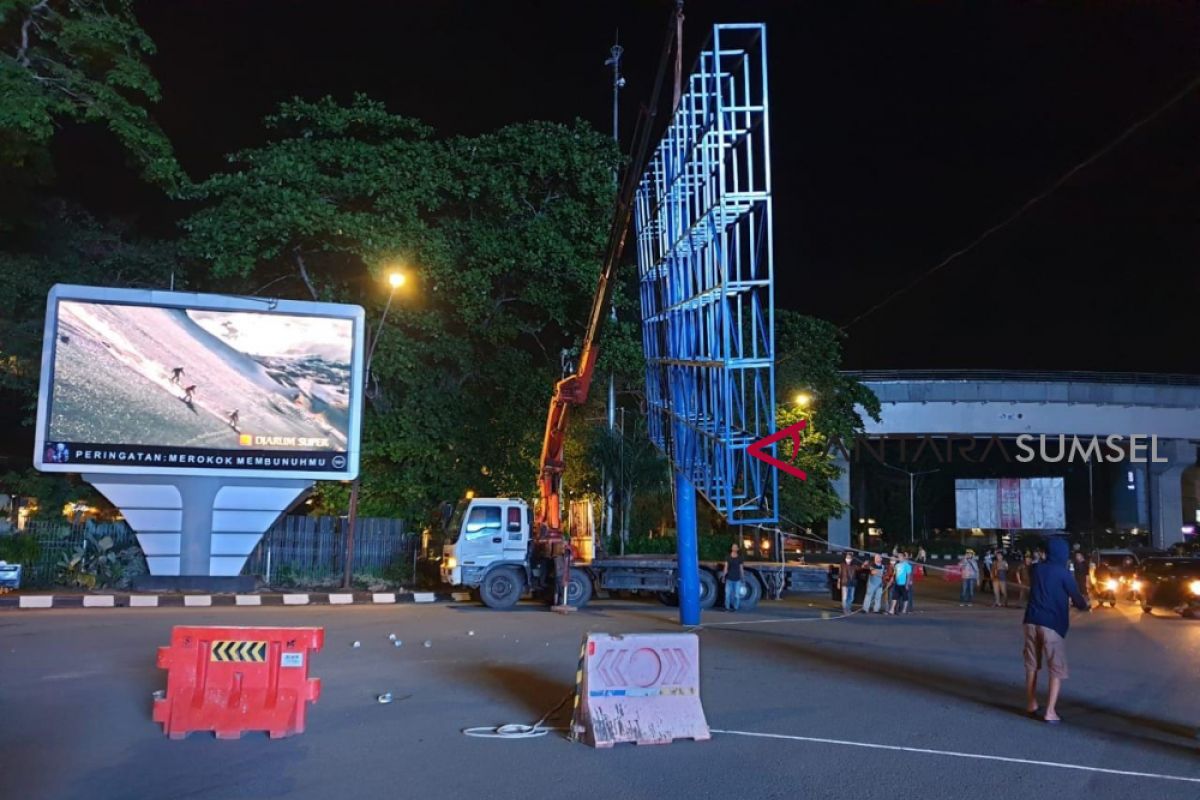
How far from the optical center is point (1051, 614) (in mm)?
9719

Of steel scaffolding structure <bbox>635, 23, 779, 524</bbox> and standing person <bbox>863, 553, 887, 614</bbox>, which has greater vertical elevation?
steel scaffolding structure <bbox>635, 23, 779, 524</bbox>

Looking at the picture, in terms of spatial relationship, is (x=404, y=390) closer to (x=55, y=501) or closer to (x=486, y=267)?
(x=486, y=267)

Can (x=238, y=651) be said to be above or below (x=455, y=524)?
below

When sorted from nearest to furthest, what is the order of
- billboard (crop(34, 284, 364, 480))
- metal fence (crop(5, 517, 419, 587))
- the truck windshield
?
the truck windshield < billboard (crop(34, 284, 364, 480)) < metal fence (crop(5, 517, 419, 587))

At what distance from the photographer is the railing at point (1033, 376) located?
1801 inches

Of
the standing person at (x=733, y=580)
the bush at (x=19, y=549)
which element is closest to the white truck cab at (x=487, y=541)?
the standing person at (x=733, y=580)

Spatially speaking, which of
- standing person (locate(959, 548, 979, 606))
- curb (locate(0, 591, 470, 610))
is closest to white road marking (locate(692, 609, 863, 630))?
standing person (locate(959, 548, 979, 606))

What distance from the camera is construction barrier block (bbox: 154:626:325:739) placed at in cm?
892

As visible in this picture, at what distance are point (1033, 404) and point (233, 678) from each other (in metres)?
42.2

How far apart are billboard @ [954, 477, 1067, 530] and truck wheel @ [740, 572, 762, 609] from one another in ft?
100

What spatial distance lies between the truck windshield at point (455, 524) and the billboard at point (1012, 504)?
34.6 m

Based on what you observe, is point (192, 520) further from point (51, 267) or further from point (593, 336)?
point (593, 336)

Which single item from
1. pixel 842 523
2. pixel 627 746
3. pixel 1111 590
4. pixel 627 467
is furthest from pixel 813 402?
pixel 627 746

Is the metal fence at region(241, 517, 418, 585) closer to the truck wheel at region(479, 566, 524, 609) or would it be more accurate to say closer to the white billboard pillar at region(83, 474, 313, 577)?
the white billboard pillar at region(83, 474, 313, 577)
